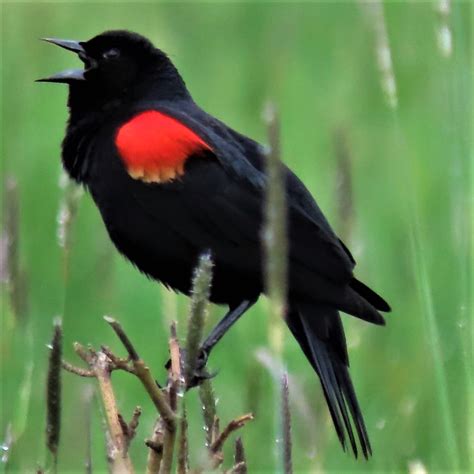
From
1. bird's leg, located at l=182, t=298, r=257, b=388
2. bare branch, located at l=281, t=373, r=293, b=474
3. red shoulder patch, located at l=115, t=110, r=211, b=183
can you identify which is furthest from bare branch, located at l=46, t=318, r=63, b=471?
red shoulder patch, located at l=115, t=110, r=211, b=183

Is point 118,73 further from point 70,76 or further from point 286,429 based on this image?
point 286,429

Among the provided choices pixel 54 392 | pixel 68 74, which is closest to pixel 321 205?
pixel 68 74

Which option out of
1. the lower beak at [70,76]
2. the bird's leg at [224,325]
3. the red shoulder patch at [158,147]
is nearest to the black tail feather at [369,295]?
the bird's leg at [224,325]

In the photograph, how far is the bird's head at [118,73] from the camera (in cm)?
312

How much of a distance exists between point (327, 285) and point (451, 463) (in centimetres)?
90

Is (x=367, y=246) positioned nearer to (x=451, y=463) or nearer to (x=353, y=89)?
(x=353, y=89)

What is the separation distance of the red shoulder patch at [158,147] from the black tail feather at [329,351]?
15.6 inches

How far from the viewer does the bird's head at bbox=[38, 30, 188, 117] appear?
3.12 m

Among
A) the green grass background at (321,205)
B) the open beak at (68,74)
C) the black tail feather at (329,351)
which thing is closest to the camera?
the green grass background at (321,205)

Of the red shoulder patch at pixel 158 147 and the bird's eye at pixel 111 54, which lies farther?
the bird's eye at pixel 111 54

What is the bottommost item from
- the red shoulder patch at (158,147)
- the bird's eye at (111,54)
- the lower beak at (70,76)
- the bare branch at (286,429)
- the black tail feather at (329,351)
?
the bare branch at (286,429)

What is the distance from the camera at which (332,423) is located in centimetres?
Answer: 236

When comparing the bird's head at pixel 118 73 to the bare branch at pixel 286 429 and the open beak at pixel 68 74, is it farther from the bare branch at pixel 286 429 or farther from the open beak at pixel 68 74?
the bare branch at pixel 286 429

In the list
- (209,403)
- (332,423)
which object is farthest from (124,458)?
(332,423)
